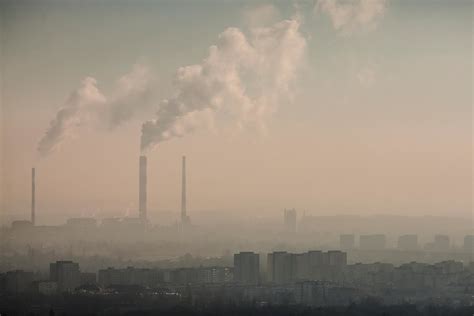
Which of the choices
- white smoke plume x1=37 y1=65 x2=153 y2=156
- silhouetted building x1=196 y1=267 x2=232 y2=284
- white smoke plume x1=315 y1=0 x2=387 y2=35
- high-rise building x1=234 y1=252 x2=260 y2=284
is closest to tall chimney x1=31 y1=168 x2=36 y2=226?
white smoke plume x1=37 y1=65 x2=153 y2=156

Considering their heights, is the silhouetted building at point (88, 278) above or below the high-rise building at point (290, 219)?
below

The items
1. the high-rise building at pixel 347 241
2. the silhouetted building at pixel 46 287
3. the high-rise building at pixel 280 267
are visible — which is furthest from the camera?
the high-rise building at pixel 347 241

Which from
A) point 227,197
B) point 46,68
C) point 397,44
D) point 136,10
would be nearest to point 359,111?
point 397,44

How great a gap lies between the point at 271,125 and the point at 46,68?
136cm

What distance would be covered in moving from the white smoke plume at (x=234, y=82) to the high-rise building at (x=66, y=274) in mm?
819

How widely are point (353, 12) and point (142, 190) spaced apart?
1.62 meters

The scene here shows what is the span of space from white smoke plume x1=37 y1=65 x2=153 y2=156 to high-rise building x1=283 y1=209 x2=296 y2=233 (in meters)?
1.04

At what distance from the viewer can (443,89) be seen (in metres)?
6.26

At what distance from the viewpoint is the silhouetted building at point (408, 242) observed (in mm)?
6266

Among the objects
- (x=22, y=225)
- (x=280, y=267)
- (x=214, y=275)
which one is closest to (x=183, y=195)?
(x=214, y=275)

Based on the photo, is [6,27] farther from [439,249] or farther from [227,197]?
[439,249]

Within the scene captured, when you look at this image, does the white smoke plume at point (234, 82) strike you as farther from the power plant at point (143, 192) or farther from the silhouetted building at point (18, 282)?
the silhouetted building at point (18, 282)

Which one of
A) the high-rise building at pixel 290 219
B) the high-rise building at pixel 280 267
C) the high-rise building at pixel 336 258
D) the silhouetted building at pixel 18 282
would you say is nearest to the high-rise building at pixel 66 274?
the silhouetted building at pixel 18 282

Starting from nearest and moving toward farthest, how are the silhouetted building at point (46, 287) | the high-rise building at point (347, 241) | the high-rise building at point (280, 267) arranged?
the silhouetted building at point (46, 287) < the high-rise building at point (280, 267) < the high-rise building at point (347, 241)
